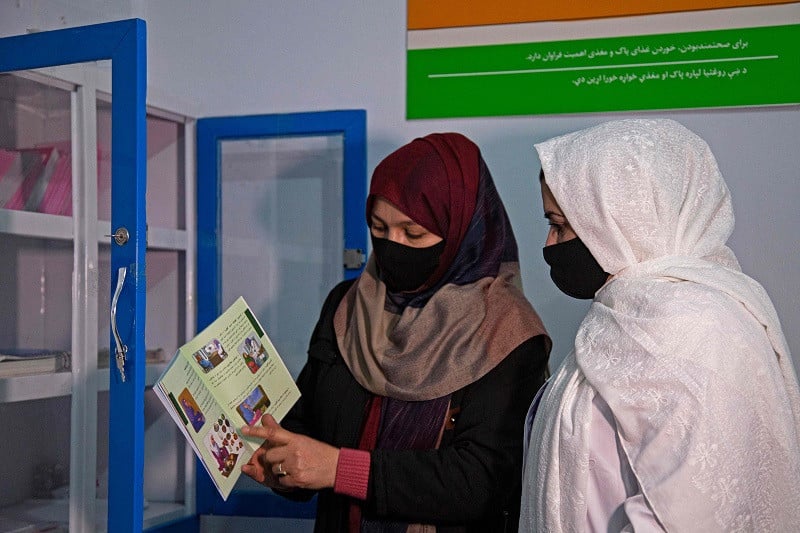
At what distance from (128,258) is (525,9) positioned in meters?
1.33

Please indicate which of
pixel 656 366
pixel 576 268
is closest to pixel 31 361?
pixel 576 268

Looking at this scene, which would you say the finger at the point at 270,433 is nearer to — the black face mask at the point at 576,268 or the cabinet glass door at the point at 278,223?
the black face mask at the point at 576,268

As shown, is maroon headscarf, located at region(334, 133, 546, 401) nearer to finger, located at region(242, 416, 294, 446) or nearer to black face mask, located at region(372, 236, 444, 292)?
black face mask, located at region(372, 236, 444, 292)

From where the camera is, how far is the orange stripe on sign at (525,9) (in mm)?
2434

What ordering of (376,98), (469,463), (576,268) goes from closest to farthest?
(576,268) → (469,463) → (376,98)

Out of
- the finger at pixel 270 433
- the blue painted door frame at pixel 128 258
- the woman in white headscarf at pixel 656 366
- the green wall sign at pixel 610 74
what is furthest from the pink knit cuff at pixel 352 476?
the green wall sign at pixel 610 74

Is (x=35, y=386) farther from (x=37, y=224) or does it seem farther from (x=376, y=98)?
(x=376, y=98)

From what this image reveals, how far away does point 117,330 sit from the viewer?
192 centimetres

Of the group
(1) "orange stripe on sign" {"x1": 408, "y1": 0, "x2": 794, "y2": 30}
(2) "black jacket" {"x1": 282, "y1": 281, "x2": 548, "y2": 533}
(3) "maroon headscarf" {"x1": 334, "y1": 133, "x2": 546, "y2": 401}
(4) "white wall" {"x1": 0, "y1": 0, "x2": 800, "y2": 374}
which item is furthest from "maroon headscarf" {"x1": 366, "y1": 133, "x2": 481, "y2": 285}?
(1) "orange stripe on sign" {"x1": 408, "y1": 0, "x2": 794, "y2": 30}

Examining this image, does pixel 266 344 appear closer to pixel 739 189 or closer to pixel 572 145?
pixel 572 145

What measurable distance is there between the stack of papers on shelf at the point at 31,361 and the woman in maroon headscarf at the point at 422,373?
61 cm

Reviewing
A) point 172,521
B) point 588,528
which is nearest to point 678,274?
point 588,528

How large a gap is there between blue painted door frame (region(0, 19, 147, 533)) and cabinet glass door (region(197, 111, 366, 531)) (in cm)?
85

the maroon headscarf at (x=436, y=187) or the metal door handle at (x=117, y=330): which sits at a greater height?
the maroon headscarf at (x=436, y=187)
